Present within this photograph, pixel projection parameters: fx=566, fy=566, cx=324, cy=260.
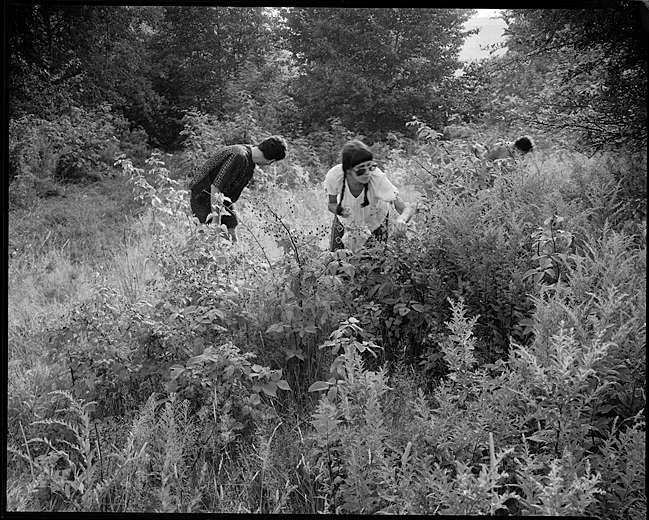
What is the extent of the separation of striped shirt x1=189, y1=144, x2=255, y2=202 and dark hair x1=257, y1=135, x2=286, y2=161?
0.05 m

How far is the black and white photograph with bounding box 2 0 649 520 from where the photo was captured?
1689 millimetres

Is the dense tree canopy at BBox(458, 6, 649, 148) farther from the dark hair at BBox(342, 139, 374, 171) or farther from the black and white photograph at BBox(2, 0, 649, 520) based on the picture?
the dark hair at BBox(342, 139, 374, 171)

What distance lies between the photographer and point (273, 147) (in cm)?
205

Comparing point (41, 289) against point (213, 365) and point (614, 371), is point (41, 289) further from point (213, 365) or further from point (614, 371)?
point (614, 371)

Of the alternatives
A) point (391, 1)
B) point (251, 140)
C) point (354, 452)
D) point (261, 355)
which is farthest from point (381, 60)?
point (354, 452)

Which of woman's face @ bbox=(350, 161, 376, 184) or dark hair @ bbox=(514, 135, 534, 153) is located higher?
dark hair @ bbox=(514, 135, 534, 153)

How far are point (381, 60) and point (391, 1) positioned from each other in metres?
0.33

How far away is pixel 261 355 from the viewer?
2139mm

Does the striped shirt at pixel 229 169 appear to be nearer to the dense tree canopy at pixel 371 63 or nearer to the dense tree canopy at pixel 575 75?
the dense tree canopy at pixel 371 63

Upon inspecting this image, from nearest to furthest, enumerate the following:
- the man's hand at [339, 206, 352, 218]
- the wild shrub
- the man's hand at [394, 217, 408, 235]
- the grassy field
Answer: the wild shrub, the grassy field, the man's hand at [339, 206, 352, 218], the man's hand at [394, 217, 408, 235]

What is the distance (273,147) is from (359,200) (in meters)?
0.37

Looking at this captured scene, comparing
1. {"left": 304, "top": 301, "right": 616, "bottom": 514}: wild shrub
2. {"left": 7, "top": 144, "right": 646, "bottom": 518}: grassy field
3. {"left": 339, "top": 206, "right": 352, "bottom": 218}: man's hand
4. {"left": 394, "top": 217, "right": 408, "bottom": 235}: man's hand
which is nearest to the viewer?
{"left": 304, "top": 301, "right": 616, "bottom": 514}: wild shrub

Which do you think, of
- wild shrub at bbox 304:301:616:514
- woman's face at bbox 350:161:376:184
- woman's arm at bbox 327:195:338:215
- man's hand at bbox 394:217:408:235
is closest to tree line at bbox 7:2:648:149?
woman's face at bbox 350:161:376:184

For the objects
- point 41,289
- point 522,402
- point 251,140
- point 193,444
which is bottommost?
point 193,444
